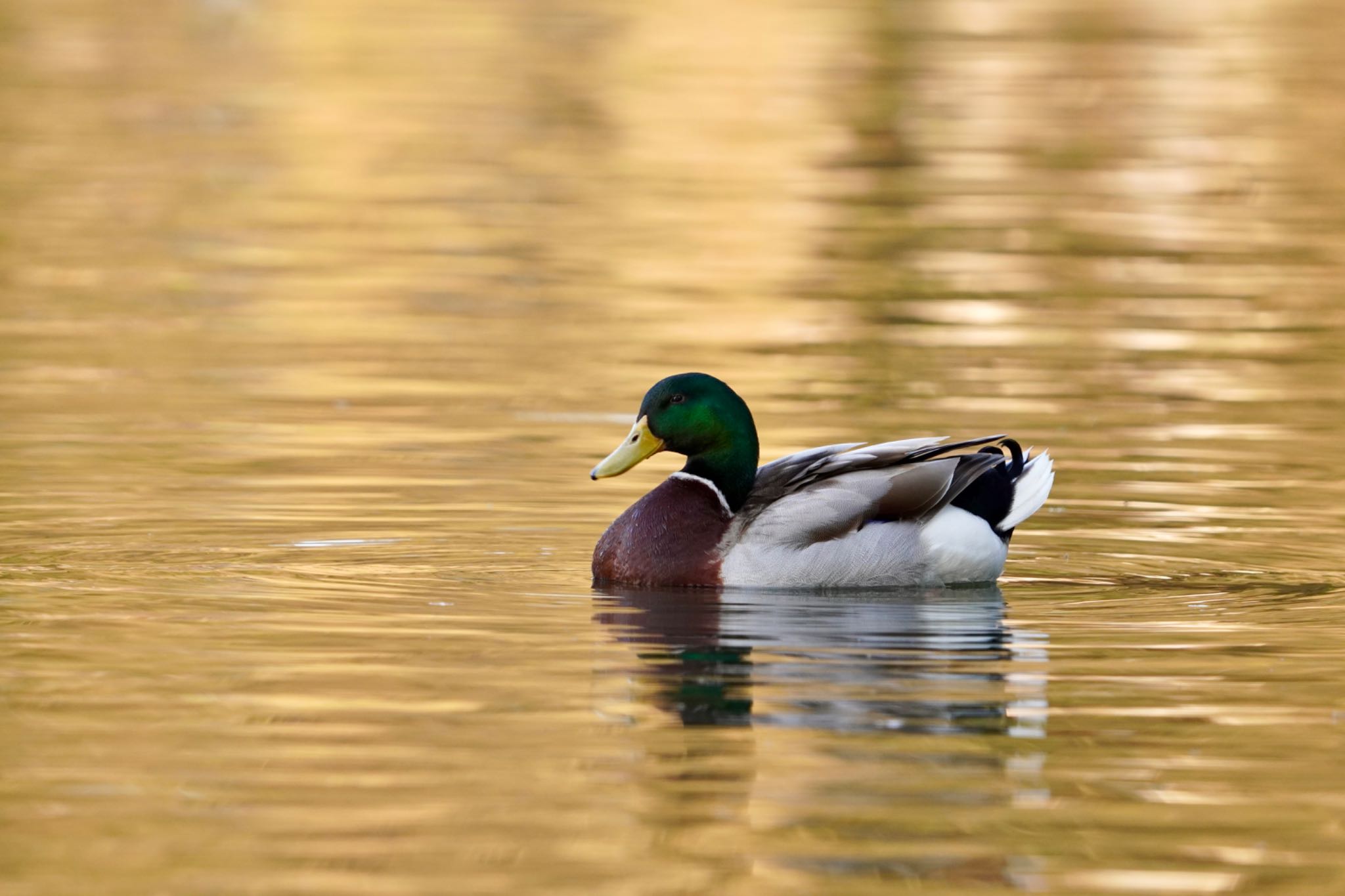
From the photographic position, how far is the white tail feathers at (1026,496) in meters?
10.9

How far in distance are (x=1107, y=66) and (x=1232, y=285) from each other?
749 inches

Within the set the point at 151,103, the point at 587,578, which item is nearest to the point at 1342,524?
the point at 587,578

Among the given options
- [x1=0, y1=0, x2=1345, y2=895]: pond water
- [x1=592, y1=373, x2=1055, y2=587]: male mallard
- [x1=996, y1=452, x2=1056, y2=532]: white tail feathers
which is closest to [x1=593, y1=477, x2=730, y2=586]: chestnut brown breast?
[x1=592, y1=373, x2=1055, y2=587]: male mallard

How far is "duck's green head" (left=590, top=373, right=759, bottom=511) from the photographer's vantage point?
1081cm

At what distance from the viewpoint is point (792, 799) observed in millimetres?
7203

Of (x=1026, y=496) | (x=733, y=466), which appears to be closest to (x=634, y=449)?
(x=733, y=466)

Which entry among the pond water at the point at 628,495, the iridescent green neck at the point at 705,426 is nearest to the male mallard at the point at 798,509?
the iridescent green neck at the point at 705,426

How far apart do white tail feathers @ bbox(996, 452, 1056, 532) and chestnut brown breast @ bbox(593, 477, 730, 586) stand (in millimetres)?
1223

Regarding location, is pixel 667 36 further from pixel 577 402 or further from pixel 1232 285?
pixel 577 402

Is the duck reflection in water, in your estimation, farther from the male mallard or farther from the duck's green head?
the duck's green head

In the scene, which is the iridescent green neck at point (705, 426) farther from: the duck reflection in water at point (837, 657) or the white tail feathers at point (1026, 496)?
the white tail feathers at point (1026, 496)

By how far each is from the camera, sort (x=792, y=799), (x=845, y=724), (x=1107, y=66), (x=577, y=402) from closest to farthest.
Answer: (x=792, y=799), (x=845, y=724), (x=577, y=402), (x=1107, y=66)

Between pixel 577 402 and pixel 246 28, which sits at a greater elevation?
pixel 246 28

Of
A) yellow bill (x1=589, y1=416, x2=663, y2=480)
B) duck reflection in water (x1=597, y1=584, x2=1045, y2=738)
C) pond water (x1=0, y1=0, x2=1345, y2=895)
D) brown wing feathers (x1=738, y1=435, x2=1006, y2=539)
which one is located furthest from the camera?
yellow bill (x1=589, y1=416, x2=663, y2=480)
